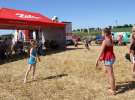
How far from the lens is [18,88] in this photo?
10.0 m

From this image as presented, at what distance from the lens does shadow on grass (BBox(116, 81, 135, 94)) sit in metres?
9.12

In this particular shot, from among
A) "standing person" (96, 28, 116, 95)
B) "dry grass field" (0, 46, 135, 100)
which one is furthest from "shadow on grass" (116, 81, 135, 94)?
"standing person" (96, 28, 116, 95)

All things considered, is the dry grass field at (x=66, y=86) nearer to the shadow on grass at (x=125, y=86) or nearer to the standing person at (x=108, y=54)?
the shadow on grass at (x=125, y=86)

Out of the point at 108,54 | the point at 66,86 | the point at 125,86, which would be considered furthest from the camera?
the point at 66,86

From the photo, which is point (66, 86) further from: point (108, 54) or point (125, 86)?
point (108, 54)

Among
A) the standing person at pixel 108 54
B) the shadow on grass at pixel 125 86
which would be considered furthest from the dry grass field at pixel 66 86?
the standing person at pixel 108 54

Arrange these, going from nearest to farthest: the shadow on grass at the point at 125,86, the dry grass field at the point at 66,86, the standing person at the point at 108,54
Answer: the standing person at the point at 108,54
the dry grass field at the point at 66,86
the shadow on grass at the point at 125,86

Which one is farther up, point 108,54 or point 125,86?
point 108,54

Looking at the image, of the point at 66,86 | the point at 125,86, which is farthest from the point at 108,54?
the point at 66,86

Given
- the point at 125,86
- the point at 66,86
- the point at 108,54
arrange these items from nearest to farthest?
the point at 108,54 → the point at 125,86 → the point at 66,86

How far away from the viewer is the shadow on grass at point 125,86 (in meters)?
9.12

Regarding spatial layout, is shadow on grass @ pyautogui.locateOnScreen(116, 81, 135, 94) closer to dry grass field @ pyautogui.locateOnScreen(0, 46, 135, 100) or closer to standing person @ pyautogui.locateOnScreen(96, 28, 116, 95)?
dry grass field @ pyautogui.locateOnScreen(0, 46, 135, 100)

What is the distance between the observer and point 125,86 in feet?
31.7

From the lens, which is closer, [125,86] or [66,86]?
[125,86]
